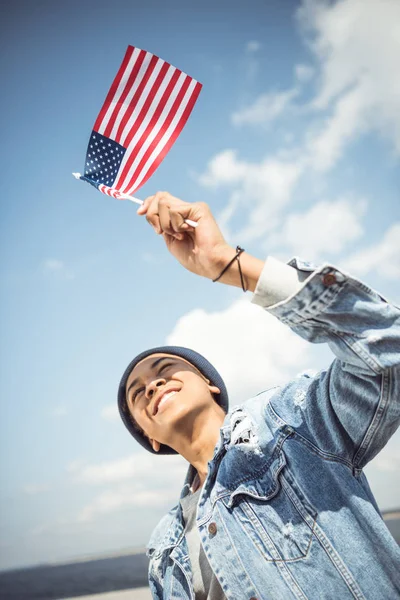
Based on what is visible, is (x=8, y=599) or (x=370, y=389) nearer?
(x=370, y=389)

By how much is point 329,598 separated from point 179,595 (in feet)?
3.09

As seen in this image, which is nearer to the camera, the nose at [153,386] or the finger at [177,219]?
the finger at [177,219]

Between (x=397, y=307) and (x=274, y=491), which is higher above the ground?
(x=397, y=307)

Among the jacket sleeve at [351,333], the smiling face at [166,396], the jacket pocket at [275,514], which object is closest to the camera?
the jacket sleeve at [351,333]

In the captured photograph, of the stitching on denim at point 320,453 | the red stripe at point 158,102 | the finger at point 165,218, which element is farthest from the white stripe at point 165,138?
the stitching on denim at point 320,453

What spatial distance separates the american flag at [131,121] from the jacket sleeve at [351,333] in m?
1.82

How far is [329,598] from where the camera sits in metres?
1.51

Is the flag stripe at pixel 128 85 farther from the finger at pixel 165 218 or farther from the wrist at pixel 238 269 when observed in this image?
the wrist at pixel 238 269

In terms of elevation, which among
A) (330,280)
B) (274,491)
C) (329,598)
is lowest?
(329,598)

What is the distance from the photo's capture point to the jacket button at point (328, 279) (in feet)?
4.59

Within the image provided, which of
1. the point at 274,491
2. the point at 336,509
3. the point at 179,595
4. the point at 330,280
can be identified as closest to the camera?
the point at 330,280

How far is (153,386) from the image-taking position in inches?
98.0

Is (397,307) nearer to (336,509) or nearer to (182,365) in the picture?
(336,509)

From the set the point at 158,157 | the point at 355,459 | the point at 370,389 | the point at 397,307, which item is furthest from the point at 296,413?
the point at 158,157
